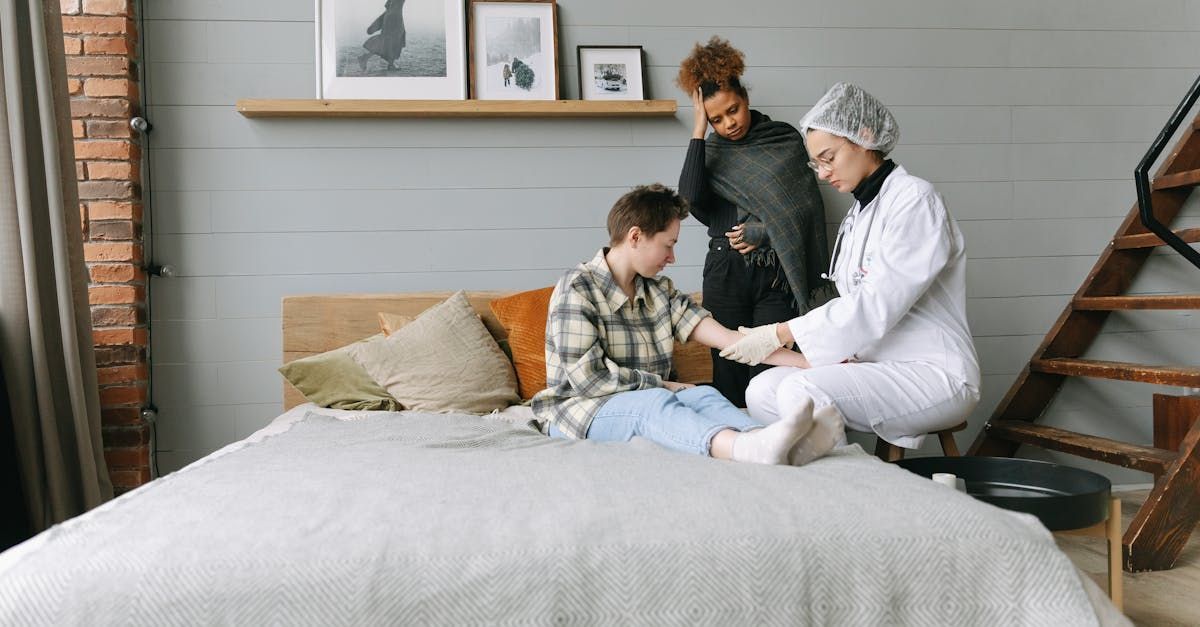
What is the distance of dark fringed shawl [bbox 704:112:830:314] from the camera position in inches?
109

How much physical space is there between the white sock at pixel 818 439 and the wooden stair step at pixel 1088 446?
136 centimetres

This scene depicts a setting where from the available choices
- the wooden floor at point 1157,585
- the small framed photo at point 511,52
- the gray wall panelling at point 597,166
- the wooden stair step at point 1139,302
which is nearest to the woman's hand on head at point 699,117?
the gray wall panelling at point 597,166

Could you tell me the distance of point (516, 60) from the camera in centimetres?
304

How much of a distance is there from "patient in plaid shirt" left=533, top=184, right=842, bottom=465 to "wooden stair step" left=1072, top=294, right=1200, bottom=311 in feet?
4.09

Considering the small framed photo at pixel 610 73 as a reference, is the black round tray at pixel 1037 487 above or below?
below

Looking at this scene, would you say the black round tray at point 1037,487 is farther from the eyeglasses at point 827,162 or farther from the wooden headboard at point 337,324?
the wooden headboard at point 337,324

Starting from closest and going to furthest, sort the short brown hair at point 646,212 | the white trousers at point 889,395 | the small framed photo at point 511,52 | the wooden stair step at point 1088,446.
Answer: the white trousers at point 889,395, the short brown hair at point 646,212, the wooden stair step at point 1088,446, the small framed photo at point 511,52

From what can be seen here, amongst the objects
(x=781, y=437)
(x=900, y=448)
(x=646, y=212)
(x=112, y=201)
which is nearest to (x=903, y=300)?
(x=900, y=448)

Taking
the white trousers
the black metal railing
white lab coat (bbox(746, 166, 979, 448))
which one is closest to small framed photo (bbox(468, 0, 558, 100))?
white lab coat (bbox(746, 166, 979, 448))

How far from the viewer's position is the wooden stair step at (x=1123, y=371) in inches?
101

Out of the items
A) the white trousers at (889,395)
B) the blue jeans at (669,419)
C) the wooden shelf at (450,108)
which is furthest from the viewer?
the wooden shelf at (450,108)

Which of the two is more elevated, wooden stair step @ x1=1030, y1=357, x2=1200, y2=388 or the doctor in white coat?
the doctor in white coat

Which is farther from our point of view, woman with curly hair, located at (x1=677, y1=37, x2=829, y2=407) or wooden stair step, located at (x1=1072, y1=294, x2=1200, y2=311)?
woman with curly hair, located at (x1=677, y1=37, x2=829, y2=407)

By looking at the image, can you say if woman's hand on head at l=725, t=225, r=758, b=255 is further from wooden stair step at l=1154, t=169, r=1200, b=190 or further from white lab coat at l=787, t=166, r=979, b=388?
wooden stair step at l=1154, t=169, r=1200, b=190
